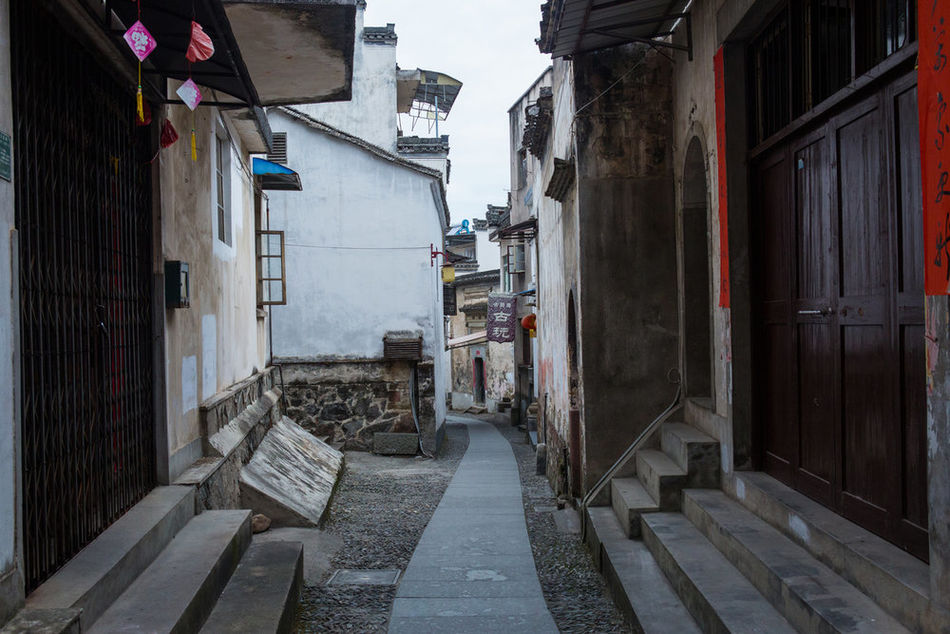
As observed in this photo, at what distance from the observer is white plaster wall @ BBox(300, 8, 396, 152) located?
21.6 m

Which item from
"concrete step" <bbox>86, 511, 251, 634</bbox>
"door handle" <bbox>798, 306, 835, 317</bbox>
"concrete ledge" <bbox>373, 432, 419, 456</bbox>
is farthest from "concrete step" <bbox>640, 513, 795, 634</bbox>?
"concrete ledge" <bbox>373, 432, 419, 456</bbox>

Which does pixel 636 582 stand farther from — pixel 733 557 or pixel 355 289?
pixel 355 289

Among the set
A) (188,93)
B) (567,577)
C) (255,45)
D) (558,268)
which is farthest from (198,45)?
(558,268)

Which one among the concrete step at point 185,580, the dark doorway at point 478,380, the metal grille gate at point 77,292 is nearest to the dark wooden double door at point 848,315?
the concrete step at point 185,580

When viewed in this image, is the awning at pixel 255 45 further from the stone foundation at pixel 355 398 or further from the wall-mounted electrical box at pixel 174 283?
the stone foundation at pixel 355 398

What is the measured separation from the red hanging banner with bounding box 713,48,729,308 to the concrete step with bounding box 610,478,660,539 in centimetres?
172

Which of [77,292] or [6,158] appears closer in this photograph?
[6,158]

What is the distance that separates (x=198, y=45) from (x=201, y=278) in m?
2.92

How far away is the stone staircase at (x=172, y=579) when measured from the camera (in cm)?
347

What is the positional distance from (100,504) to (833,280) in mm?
4282

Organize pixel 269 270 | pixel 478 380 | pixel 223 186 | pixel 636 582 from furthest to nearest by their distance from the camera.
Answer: pixel 478 380, pixel 269 270, pixel 223 186, pixel 636 582

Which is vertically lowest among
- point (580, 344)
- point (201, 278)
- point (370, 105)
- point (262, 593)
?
point (262, 593)

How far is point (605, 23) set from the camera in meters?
6.96

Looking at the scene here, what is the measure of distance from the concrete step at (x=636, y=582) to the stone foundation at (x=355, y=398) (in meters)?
9.60
